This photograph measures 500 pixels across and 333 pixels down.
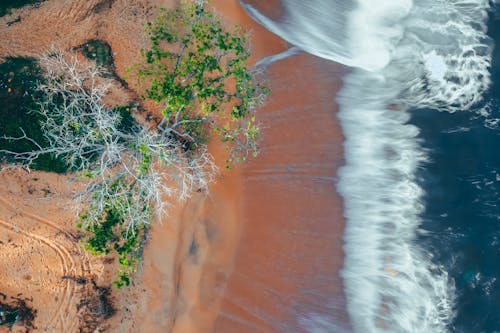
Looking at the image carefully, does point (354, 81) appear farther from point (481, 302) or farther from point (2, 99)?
point (2, 99)

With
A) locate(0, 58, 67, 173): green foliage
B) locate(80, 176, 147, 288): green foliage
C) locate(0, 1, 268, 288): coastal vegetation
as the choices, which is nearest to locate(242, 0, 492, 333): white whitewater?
locate(0, 1, 268, 288): coastal vegetation

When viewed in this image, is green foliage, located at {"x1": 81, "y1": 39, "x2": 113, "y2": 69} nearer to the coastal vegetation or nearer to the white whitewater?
the coastal vegetation

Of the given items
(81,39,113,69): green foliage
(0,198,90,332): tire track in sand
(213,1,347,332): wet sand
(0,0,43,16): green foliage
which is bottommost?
(0,198,90,332): tire track in sand

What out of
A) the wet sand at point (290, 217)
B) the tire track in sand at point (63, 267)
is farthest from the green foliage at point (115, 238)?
the wet sand at point (290, 217)

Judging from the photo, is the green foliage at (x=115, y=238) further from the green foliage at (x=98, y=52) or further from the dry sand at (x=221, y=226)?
the green foliage at (x=98, y=52)

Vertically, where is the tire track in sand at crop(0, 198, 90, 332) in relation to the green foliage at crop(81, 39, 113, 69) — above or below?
below

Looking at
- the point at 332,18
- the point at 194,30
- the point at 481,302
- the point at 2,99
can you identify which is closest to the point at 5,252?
the point at 2,99

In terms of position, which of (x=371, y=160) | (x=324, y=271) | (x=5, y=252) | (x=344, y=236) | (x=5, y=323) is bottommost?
(x=5, y=323)
